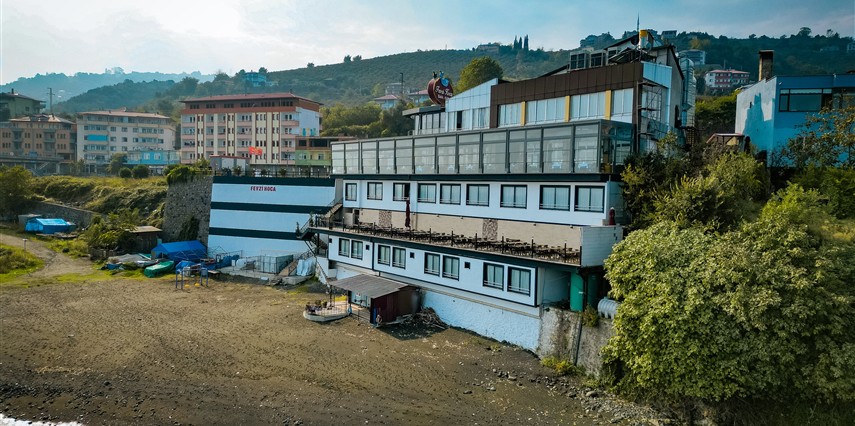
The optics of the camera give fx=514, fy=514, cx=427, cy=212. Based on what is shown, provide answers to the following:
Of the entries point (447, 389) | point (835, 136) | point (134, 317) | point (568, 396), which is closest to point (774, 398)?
point (568, 396)

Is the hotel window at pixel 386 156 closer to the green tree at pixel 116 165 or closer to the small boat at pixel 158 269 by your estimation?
the small boat at pixel 158 269

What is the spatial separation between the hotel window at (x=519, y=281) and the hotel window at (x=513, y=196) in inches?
166

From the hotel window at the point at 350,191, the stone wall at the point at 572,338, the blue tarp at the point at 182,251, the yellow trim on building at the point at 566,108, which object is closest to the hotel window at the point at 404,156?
the hotel window at the point at 350,191

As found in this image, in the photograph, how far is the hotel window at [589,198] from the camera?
84.8ft

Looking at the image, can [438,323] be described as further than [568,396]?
Yes

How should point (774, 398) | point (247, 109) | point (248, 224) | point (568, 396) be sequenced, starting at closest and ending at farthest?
point (774, 398)
point (568, 396)
point (248, 224)
point (247, 109)

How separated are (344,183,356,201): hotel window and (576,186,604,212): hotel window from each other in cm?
1903

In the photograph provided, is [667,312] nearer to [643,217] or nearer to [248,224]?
[643,217]

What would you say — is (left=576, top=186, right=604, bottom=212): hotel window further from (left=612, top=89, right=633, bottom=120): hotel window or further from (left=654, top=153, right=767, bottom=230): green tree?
(left=612, top=89, right=633, bottom=120): hotel window

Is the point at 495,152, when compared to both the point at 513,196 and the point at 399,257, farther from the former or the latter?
the point at 399,257

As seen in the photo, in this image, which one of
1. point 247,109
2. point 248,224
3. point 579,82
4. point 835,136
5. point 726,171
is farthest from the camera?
point 247,109

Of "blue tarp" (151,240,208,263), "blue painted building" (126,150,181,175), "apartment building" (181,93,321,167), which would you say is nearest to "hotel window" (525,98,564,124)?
"blue tarp" (151,240,208,263)

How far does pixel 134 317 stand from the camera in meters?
32.2

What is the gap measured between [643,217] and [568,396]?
9240 millimetres
